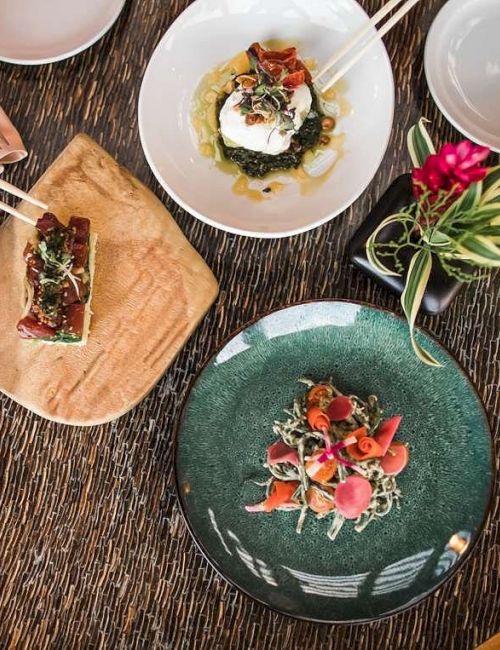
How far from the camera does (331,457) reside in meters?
1.50

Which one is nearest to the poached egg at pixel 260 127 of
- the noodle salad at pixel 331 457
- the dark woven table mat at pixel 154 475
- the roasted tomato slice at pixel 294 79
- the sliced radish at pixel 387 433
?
the roasted tomato slice at pixel 294 79

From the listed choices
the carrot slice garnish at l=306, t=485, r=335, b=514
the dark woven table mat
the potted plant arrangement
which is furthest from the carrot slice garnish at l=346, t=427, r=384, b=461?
the dark woven table mat

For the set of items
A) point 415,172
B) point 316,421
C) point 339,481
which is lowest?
point 339,481

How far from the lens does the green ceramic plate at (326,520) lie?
1.53 meters

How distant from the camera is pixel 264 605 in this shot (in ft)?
4.92

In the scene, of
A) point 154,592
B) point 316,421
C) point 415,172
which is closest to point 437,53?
point 415,172

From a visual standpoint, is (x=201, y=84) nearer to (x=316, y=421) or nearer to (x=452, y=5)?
(x=452, y=5)

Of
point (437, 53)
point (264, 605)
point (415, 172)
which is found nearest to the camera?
point (415, 172)

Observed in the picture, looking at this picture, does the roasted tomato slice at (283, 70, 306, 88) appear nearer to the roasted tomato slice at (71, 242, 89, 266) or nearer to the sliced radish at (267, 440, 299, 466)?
the roasted tomato slice at (71, 242, 89, 266)

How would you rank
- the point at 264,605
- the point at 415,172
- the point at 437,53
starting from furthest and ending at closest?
the point at 437,53
the point at 264,605
the point at 415,172

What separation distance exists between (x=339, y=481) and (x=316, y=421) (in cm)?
15

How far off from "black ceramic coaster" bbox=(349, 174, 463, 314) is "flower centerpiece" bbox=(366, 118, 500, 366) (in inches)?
3.1

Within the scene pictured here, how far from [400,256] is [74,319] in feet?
2.41

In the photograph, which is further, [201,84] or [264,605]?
[201,84]
